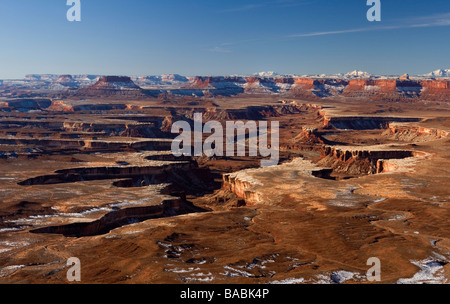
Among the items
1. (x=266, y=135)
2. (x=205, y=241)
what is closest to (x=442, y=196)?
(x=205, y=241)

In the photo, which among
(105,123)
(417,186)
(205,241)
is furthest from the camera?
(105,123)

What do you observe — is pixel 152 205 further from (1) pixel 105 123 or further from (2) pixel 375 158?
(1) pixel 105 123

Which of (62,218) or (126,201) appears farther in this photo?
(126,201)

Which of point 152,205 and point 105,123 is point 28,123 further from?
point 152,205

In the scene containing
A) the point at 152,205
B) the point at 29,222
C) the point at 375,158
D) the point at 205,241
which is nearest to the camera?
the point at 205,241
